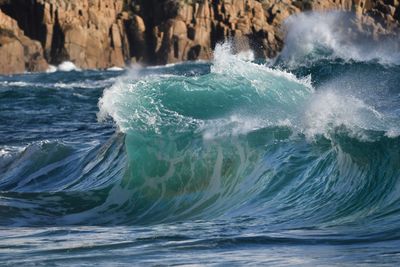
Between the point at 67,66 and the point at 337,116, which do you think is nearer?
the point at 337,116

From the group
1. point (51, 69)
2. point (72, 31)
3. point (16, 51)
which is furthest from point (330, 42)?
point (72, 31)

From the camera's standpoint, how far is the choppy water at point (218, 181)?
20.8ft

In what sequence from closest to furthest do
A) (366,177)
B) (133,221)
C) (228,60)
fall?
(366,177)
(133,221)
(228,60)

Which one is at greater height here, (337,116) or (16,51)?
(337,116)

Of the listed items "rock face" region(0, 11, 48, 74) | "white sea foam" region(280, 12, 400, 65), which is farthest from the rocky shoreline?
"white sea foam" region(280, 12, 400, 65)

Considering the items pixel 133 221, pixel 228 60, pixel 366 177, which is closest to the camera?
pixel 366 177

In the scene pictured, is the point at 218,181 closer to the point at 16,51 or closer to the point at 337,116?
the point at 337,116

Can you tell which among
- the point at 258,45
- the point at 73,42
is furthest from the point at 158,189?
the point at 258,45

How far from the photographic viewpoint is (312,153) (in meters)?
9.70

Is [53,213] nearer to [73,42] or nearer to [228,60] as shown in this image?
[228,60]

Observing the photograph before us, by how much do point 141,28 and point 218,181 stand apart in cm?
6690

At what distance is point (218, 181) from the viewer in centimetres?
1010

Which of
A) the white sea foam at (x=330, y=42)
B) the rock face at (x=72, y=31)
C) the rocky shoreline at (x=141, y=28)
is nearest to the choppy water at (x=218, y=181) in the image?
the white sea foam at (x=330, y=42)

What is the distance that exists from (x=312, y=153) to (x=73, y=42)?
62.2 meters
